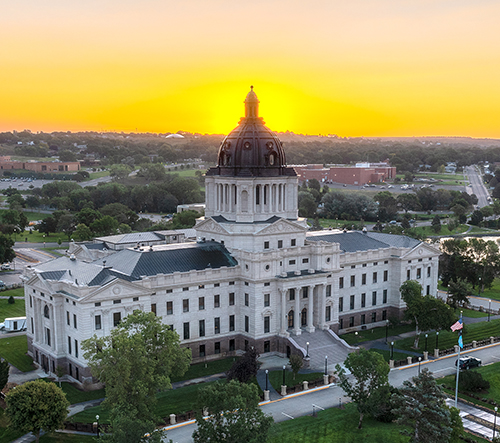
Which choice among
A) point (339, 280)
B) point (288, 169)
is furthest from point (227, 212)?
point (339, 280)

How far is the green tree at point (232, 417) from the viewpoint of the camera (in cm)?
4494

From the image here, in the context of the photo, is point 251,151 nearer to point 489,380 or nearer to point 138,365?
point 138,365

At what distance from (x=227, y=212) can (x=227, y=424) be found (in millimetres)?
40292

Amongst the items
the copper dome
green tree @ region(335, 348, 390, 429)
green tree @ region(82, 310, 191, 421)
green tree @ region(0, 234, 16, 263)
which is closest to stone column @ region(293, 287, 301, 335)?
the copper dome

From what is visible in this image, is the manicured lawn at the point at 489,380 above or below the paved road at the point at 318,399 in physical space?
below

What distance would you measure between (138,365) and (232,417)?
1053cm

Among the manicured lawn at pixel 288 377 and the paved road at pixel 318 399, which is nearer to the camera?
the paved road at pixel 318 399

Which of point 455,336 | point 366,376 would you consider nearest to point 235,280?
point 366,376

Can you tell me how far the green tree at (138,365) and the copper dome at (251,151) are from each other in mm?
31688

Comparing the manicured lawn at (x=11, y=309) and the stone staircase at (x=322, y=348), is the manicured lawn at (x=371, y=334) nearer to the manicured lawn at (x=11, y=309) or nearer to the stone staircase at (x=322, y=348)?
the stone staircase at (x=322, y=348)

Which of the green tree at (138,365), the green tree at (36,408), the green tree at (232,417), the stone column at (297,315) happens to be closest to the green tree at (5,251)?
the stone column at (297,315)

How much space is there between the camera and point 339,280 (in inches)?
3342

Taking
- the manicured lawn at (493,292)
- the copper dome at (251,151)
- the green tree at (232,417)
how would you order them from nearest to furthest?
the green tree at (232,417)
the copper dome at (251,151)
the manicured lawn at (493,292)

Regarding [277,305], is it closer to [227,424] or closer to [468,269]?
[227,424]
